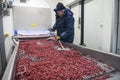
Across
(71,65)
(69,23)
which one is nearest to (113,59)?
(71,65)

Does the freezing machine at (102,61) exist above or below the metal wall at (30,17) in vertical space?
below

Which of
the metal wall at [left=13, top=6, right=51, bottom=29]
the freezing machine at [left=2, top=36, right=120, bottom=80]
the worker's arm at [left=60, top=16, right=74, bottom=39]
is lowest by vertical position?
the freezing machine at [left=2, top=36, right=120, bottom=80]

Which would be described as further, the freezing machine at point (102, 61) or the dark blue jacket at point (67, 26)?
the dark blue jacket at point (67, 26)

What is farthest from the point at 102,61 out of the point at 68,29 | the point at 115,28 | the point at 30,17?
the point at 30,17

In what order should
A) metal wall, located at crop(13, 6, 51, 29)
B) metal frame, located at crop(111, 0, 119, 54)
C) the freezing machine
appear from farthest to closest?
metal wall, located at crop(13, 6, 51, 29) → metal frame, located at crop(111, 0, 119, 54) → the freezing machine

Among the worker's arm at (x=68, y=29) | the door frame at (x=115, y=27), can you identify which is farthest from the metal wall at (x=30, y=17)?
the door frame at (x=115, y=27)

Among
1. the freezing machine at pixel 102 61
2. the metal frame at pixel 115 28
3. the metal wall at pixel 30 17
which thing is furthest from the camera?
the metal wall at pixel 30 17

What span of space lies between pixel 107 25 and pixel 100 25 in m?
0.32

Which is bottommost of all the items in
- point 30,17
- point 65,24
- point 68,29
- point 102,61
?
point 102,61

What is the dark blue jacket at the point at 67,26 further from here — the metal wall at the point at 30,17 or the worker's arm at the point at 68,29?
the metal wall at the point at 30,17

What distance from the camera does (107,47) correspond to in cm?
281

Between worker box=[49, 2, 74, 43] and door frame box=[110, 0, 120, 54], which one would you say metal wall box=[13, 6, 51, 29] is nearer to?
worker box=[49, 2, 74, 43]

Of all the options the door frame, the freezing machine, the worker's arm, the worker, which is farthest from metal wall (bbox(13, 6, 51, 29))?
the freezing machine

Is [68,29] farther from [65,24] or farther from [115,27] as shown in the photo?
[115,27]
